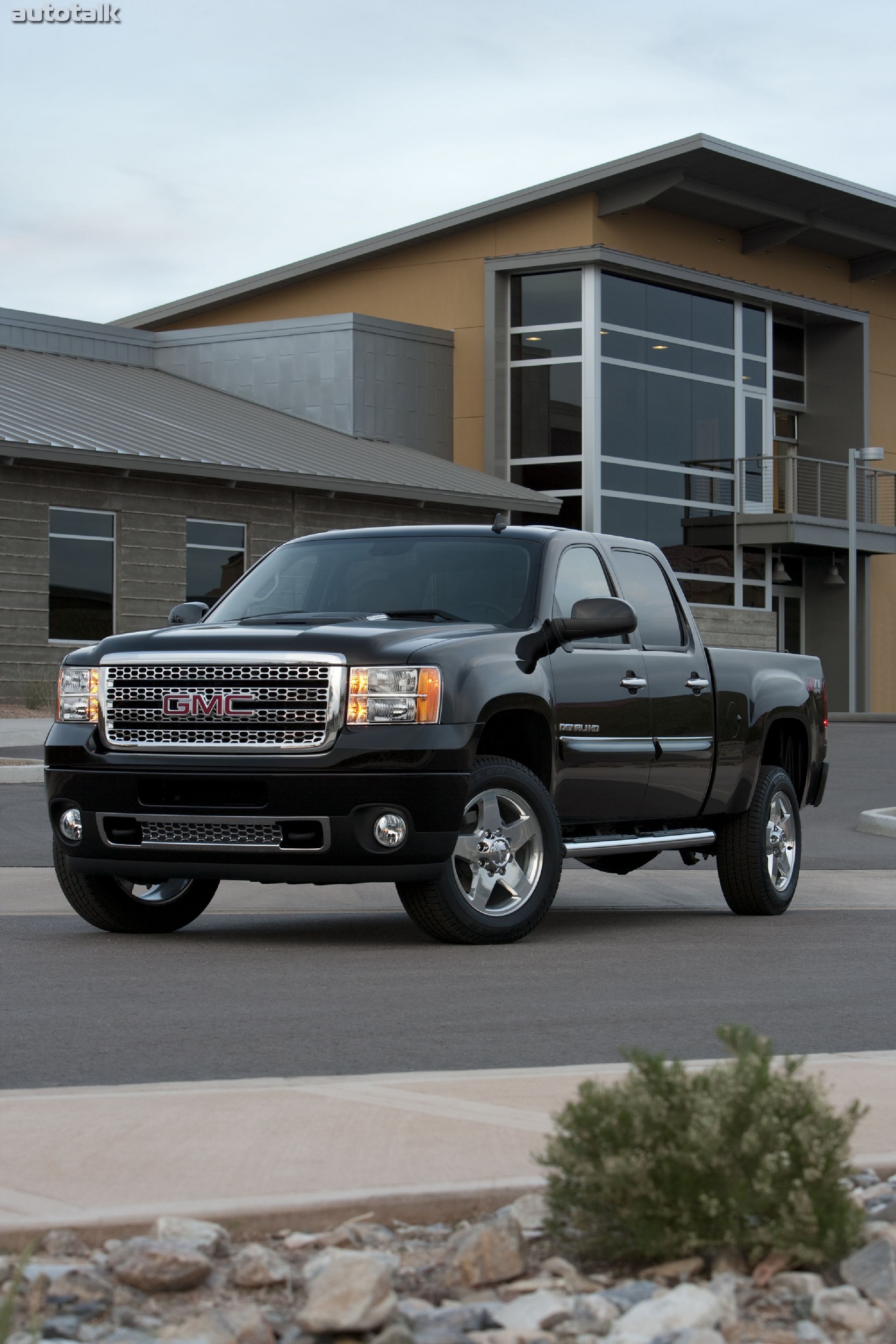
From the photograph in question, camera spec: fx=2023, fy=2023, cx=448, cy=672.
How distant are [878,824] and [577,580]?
7918 mm

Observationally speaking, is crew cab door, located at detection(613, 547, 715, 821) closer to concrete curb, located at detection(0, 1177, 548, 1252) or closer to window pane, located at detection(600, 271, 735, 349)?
concrete curb, located at detection(0, 1177, 548, 1252)

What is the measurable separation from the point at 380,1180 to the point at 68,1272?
0.86 meters

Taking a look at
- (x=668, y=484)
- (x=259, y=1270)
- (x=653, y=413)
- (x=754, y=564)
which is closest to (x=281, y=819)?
(x=259, y=1270)

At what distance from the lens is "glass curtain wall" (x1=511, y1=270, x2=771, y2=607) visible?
37.1 metres

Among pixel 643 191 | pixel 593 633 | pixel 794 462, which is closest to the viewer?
pixel 593 633

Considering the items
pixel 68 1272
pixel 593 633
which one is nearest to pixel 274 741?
pixel 593 633

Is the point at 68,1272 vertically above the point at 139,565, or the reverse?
the point at 139,565

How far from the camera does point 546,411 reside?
37.5 meters

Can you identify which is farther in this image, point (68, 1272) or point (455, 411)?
point (455, 411)

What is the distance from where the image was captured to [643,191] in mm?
36781

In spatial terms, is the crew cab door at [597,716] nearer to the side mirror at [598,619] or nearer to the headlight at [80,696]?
the side mirror at [598,619]

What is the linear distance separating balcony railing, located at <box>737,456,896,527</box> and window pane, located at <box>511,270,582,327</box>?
16.4 feet

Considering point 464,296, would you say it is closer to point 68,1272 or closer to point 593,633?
point 593,633

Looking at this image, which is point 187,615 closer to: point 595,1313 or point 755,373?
point 595,1313
